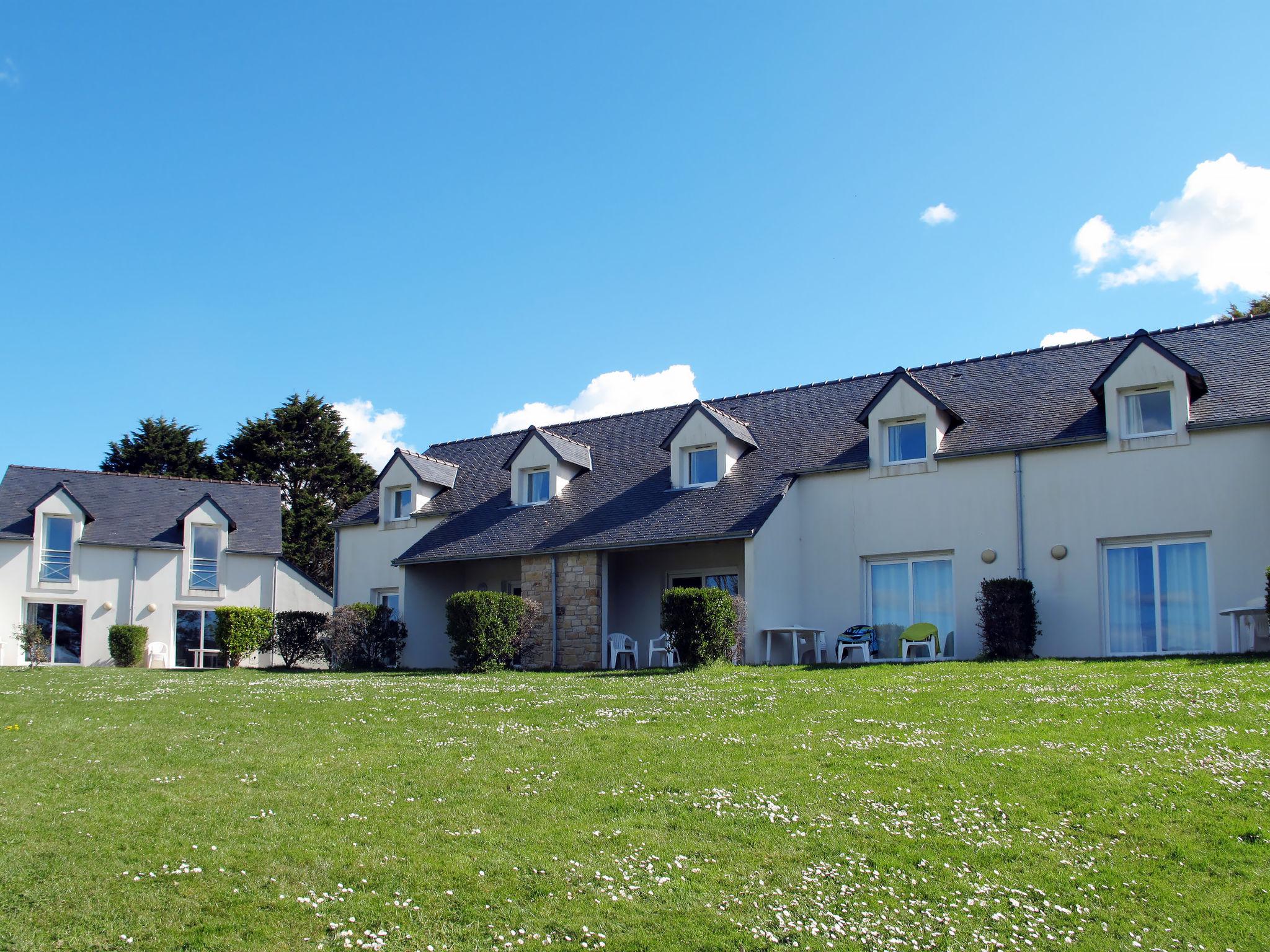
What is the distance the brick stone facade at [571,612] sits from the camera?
2466 cm

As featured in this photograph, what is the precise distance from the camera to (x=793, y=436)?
2611 cm

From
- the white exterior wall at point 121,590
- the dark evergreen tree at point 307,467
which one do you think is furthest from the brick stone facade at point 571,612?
the dark evergreen tree at point 307,467

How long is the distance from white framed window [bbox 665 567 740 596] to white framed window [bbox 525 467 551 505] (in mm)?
4741

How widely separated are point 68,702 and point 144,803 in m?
8.62

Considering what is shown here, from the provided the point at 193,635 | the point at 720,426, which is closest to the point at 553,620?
the point at 720,426

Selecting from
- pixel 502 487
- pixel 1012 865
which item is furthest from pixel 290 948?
pixel 502 487

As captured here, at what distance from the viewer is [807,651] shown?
23.4 metres

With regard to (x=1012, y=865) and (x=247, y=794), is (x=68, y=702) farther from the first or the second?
(x=1012, y=865)

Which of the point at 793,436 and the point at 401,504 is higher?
the point at 793,436

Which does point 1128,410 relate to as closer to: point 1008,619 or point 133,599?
point 1008,619

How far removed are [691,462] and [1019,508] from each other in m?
8.10

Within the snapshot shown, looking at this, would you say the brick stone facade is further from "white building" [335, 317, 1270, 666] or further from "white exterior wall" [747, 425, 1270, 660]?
"white exterior wall" [747, 425, 1270, 660]

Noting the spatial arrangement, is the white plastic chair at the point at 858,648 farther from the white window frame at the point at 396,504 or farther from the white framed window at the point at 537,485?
the white window frame at the point at 396,504

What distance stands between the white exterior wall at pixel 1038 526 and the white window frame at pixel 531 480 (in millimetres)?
7577
